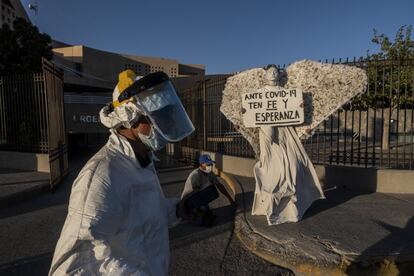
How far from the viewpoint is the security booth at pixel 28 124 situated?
9.38 meters

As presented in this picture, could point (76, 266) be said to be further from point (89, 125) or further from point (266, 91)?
point (89, 125)

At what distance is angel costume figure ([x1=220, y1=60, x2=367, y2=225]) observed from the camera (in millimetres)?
5332

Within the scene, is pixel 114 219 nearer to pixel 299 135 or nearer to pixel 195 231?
pixel 195 231

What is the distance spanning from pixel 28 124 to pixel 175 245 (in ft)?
26.8

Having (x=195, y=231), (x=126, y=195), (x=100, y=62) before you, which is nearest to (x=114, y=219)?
(x=126, y=195)

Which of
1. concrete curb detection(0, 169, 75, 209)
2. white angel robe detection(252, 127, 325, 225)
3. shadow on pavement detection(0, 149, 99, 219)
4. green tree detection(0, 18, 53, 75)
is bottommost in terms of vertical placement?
shadow on pavement detection(0, 149, 99, 219)

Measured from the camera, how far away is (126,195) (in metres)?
1.54

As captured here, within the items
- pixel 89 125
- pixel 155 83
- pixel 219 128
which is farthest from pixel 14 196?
pixel 89 125

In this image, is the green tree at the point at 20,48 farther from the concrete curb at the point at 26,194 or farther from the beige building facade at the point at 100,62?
the beige building facade at the point at 100,62

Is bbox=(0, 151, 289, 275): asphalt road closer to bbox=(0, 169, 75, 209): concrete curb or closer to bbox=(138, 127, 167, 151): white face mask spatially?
bbox=(0, 169, 75, 209): concrete curb

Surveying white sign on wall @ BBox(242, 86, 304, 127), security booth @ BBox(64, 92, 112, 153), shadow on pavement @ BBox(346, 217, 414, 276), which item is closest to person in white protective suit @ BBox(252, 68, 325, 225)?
white sign on wall @ BBox(242, 86, 304, 127)

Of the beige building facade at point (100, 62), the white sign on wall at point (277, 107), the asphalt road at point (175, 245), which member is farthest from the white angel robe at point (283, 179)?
the beige building facade at point (100, 62)

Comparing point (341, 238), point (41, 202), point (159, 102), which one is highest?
point (159, 102)

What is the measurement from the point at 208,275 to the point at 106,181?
8.83ft
